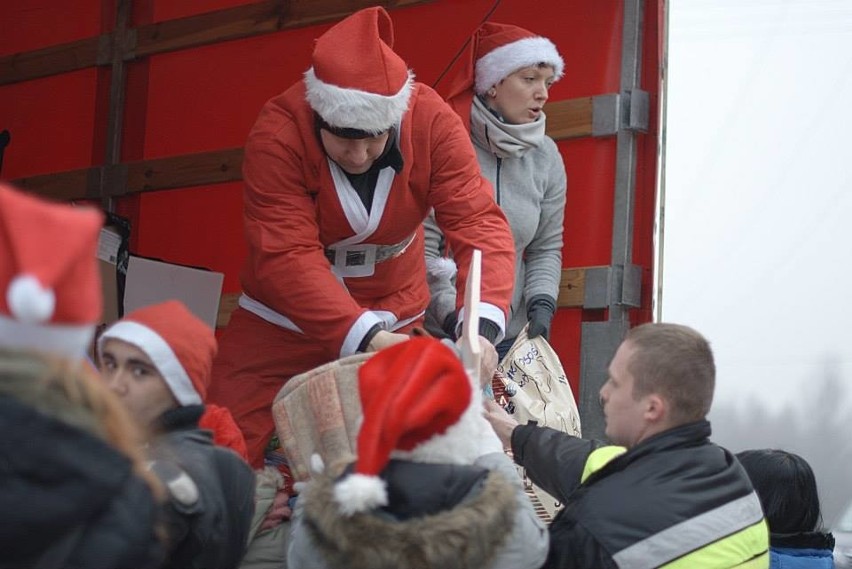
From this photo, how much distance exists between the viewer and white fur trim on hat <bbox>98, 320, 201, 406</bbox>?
252 cm

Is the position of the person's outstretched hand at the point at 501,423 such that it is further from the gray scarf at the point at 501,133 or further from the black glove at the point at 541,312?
the gray scarf at the point at 501,133

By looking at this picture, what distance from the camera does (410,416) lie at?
2.21m

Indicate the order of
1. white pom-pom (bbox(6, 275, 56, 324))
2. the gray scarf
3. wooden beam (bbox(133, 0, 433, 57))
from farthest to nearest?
1. wooden beam (bbox(133, 0, 433, 57))
2. the gray scarf
3. white pom-pom (bbox(6, 275, 56, 324))

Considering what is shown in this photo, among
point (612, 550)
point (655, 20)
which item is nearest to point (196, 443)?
point (612, 550)

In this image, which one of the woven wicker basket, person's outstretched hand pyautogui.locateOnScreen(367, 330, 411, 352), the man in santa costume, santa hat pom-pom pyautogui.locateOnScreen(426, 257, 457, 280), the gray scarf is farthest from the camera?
the gray scarf

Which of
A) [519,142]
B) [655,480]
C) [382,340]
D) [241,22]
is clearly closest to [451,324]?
[382,340]

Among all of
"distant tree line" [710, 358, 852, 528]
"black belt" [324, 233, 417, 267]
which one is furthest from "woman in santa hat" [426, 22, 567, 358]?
"distant tree line" [710, 358, 852, 528]

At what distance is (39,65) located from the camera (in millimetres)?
6043

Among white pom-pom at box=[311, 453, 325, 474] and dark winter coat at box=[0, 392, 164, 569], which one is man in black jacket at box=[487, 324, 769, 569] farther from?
dark winter coat at box=[0, 392, 164, 569]

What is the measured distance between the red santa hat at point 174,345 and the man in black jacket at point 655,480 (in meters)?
0.77

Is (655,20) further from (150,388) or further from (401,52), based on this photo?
(150,388)

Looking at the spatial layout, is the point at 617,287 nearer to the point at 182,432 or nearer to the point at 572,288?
the point at 572,288

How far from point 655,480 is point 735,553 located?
0.77ft

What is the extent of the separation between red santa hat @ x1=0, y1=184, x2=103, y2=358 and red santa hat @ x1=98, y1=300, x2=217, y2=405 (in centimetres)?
76
